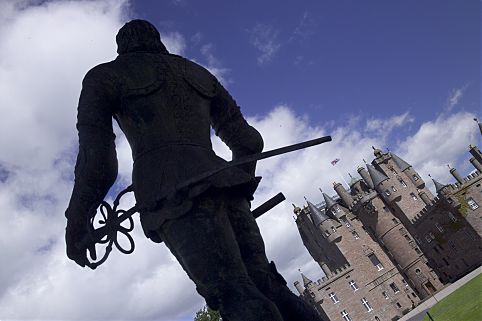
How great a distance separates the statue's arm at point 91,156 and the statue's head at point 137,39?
2.38ft

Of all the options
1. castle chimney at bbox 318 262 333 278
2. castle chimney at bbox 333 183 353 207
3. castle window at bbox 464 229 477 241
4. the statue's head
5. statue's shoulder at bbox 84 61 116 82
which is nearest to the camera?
statue's shoulder at bbox 84 61 116 82

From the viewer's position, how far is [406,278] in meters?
60.8

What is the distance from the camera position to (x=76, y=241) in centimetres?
397

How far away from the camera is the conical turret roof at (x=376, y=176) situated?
6507 centimetres

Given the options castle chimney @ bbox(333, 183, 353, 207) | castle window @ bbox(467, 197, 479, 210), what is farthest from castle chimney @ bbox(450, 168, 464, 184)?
castle chimney @ bbox(333, 183, 353, 207)

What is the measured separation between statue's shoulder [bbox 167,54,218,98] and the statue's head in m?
0.28

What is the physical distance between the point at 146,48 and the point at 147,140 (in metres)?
1.30

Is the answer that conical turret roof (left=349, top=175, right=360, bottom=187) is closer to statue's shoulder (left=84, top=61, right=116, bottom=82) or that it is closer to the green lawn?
the green lawn

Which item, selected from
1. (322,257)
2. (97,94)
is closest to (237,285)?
(97,94)

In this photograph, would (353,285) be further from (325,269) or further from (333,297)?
(325,269)

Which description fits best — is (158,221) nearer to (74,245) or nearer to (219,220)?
(219,220)

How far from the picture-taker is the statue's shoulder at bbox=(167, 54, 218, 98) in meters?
4.64

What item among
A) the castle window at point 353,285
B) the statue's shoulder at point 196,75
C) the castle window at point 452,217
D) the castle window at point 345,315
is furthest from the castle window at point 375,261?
the statue's shoulder at point 196,75

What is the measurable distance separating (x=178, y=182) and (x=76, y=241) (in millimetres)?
1128
